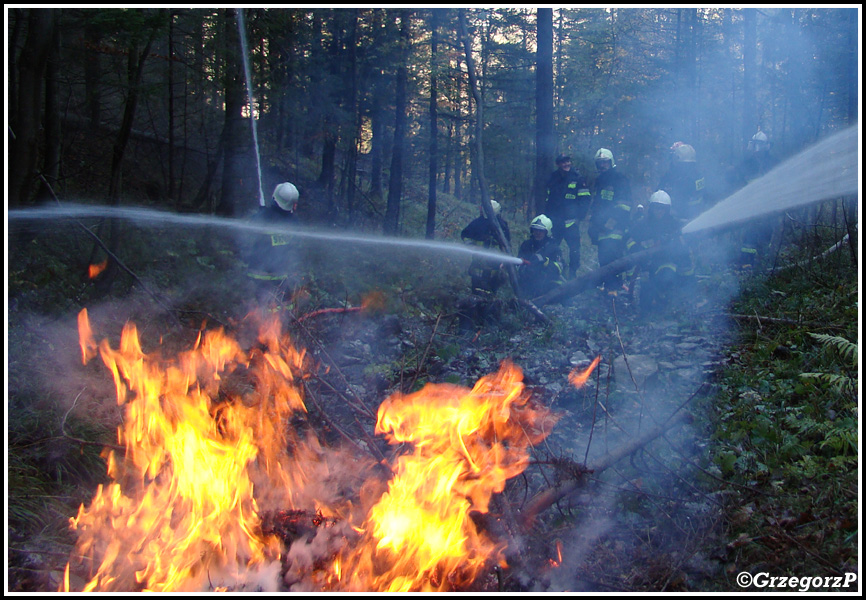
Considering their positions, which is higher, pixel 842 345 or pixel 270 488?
pixel 842 345

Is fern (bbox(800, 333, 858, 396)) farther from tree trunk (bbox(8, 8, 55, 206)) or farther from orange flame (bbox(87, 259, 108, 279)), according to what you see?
Result: orange flame (bbox(87, 259, 108, 279))

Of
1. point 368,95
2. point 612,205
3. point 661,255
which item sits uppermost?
point 368,95

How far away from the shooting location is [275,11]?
11.0 meters

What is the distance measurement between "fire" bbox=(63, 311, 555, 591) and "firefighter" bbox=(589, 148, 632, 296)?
4964 millimetres

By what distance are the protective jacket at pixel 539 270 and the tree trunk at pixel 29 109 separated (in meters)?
6.30

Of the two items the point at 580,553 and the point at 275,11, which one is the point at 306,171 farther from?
the point at 580,553

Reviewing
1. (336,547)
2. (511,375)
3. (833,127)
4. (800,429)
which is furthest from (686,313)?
(833,127)

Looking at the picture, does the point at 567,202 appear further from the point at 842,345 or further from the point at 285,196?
the point at 842,345

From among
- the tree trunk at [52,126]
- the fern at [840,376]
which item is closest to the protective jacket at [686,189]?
the fern at [840,376]

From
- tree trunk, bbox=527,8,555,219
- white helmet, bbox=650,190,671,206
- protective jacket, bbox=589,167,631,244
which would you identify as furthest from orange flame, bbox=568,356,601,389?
tree trunk, bbox=527,8,555,219

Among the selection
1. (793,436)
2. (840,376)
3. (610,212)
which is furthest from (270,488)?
(610,212)

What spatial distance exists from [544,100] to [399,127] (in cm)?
434

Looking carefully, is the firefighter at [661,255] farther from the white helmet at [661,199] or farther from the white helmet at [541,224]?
the white helmet at [541,224]

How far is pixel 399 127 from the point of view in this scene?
13820 millimetres
